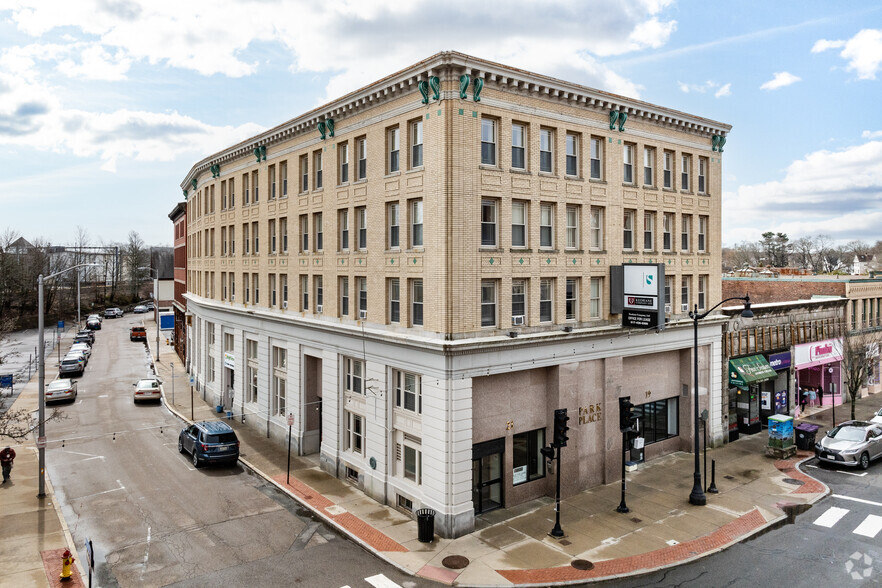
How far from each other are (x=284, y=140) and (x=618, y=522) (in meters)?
23.3

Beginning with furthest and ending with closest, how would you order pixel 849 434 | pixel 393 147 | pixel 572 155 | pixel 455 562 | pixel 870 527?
pixel 849 434 → pixel 572 155 → pixel 393 147 → pixel 870 527 → pixel 455 562

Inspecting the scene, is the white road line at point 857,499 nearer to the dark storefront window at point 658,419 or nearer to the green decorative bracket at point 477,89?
the dark storefront window at point 658,419

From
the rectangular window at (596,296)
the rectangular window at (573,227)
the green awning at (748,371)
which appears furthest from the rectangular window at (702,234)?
the rectangular window at (573,227)

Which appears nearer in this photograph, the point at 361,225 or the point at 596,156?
the point at 596,156

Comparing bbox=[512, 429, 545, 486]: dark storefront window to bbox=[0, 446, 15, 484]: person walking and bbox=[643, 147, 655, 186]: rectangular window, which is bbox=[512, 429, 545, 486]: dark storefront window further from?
bbox=[0, 446, 15, 484]: person walking

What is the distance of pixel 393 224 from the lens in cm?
2209

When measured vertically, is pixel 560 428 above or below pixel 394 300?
below

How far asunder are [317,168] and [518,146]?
34.6 ft

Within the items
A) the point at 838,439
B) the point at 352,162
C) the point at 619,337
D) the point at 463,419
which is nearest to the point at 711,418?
the point at 838,439

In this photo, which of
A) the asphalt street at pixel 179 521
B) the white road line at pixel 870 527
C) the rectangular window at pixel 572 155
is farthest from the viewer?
the rectangular window at pixel 572 155

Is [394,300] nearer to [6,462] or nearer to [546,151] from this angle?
[546,151]

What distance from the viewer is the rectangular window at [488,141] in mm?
20078

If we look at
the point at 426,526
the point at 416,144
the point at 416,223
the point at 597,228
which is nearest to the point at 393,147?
the point at 416,144

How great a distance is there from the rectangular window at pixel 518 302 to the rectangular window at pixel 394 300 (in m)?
4.30
